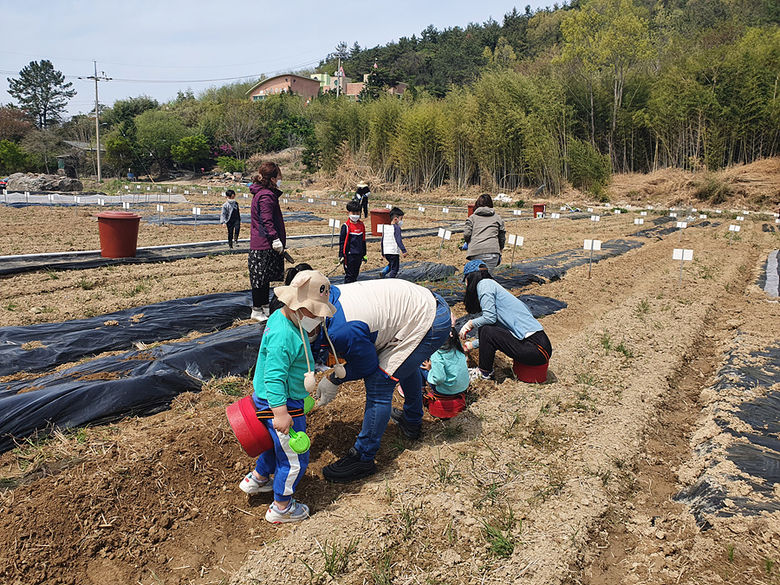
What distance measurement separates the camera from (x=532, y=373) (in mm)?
3910

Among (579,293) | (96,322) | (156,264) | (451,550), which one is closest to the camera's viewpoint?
(451,550)

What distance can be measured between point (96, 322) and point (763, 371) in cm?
577

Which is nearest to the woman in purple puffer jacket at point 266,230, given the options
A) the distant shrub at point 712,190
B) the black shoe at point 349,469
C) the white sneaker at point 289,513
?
the black shoe at point 349,469

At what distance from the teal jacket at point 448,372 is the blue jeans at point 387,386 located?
0.94ft

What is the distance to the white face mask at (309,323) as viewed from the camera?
2.24 meters

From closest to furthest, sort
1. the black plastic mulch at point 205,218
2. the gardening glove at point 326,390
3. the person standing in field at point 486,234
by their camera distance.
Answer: the gardening glove at point 326,390, the person standing in field at point 486,234, the black plastic mulch at point 205,218

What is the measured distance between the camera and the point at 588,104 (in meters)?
26.5

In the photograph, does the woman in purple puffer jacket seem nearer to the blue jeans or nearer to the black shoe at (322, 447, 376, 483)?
the blue jeans

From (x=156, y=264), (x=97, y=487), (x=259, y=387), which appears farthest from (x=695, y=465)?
(x=156, y=264)

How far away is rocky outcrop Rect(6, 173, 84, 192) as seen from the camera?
2328 centimetres

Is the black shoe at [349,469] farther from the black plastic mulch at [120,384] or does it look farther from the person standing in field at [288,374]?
the black plastic mulch at [120,384]

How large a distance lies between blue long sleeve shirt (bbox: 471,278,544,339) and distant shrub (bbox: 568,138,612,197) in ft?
72.2

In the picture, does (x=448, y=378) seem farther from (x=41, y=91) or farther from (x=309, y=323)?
(x=41, y=91)

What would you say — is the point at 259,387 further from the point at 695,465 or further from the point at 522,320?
the point at 695,465
